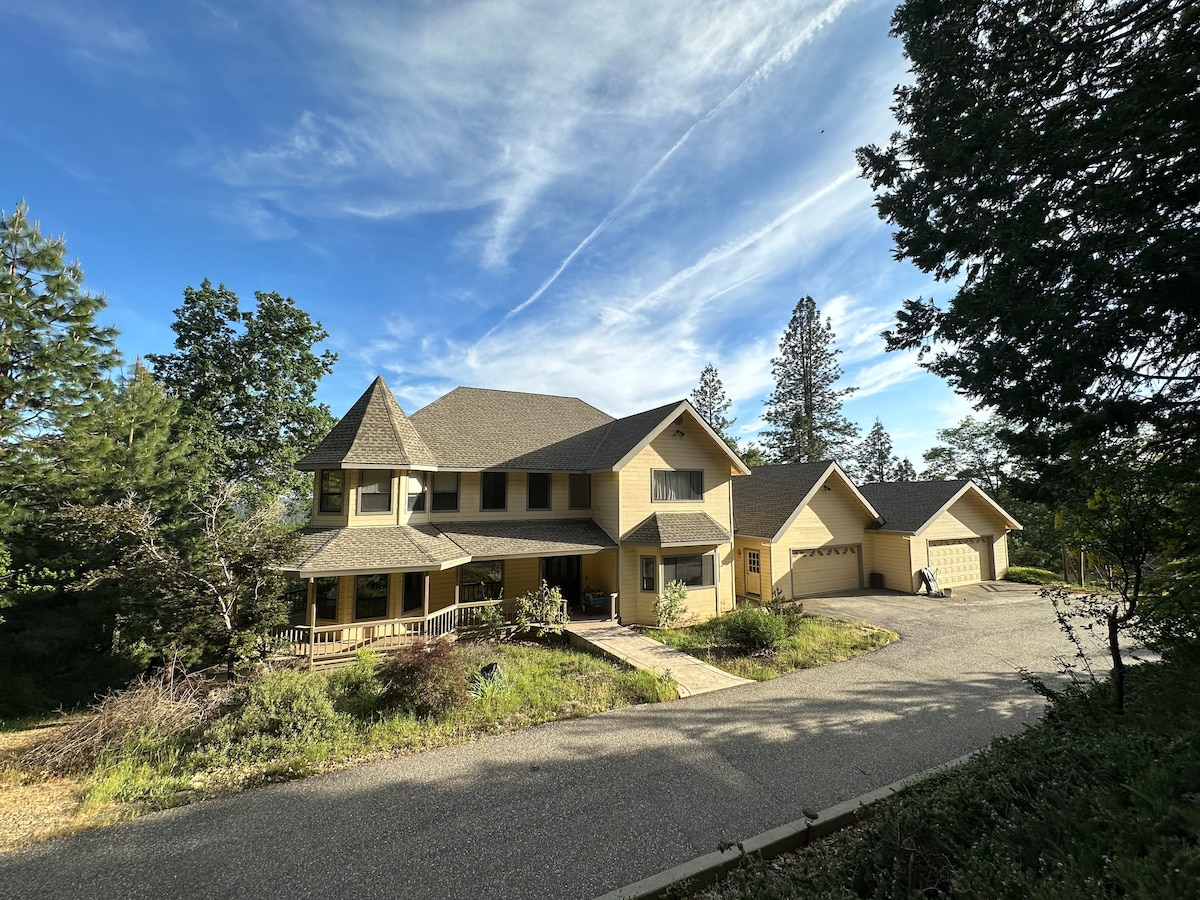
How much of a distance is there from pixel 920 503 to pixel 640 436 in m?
14.9

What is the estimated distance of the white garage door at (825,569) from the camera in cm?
2011

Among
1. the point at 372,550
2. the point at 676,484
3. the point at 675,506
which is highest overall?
the point at 676,484

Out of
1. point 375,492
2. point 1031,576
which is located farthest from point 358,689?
point 1031,576

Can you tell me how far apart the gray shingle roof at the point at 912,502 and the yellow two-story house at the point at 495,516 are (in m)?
8.83

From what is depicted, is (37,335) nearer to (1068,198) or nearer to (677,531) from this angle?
(677,531)

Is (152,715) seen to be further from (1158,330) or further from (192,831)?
(1158,330)

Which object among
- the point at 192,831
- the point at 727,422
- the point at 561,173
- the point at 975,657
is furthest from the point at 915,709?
the point at 727,422

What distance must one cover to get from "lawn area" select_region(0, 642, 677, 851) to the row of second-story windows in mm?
5674

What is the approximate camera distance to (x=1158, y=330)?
19.9ft

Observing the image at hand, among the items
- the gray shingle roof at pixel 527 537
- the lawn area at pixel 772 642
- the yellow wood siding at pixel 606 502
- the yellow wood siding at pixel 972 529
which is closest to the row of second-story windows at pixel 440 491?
the yellow wood siding at pixel 606 502

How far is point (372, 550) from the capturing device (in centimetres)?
1338

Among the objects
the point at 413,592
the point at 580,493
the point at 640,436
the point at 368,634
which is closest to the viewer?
the point at 368,634

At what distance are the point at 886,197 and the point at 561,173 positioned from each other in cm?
870

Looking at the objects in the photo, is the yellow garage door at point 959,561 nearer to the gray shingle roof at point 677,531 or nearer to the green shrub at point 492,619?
the gray shingle roof at point 677,531
